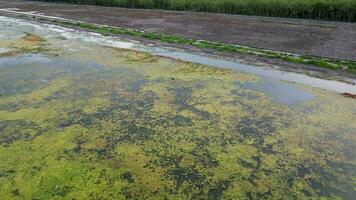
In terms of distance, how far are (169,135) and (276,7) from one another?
13.2 metres

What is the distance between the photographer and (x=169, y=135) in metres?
5.53

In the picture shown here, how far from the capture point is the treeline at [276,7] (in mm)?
15133

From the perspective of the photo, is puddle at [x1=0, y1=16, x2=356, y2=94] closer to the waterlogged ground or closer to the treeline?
the waterlogged ground

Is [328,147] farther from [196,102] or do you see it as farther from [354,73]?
[354,73]

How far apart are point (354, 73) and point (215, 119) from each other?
171 inches

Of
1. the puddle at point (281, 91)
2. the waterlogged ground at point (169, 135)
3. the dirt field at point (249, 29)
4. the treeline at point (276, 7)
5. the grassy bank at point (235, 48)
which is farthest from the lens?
the treeline at point (276, 7)

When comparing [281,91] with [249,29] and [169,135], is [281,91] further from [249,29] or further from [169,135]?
[249,29]

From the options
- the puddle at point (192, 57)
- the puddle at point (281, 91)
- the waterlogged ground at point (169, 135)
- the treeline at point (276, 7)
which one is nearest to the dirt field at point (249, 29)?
the treeline at point (276, 7)

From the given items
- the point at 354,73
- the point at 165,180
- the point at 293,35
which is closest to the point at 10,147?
the point at 165,180

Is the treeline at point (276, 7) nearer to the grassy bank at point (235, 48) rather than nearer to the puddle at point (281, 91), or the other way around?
the grassy bank at point (235, 48)

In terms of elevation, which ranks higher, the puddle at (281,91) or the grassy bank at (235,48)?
the grassy bank at (235,48)

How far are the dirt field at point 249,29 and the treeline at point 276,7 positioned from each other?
769 millimetres

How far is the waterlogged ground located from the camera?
14.0 ft

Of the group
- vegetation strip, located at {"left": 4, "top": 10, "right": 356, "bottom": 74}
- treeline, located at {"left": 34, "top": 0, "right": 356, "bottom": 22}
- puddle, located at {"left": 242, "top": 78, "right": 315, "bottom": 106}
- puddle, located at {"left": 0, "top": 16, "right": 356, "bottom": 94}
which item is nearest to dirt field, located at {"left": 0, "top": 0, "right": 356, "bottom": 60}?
vegetation strip, located at {"left": 4, "top": 10, "right": 356, "bottom": 74}
